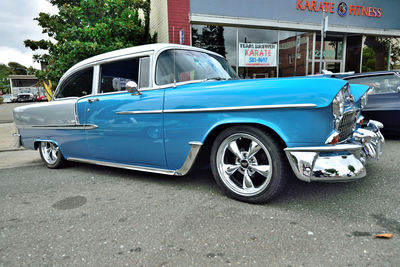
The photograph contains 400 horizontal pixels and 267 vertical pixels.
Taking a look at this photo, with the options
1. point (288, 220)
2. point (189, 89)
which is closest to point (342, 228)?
point (288, 220)

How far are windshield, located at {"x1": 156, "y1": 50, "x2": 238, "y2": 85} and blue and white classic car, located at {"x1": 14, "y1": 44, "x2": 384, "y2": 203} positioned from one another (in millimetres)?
11

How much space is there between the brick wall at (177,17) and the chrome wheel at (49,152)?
691 centimetres

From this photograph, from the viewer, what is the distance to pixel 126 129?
304 cm

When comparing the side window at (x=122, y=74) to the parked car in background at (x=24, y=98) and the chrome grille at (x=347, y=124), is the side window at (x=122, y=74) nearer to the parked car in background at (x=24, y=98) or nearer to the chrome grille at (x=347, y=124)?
the chrome grille at (x=347, y=124)

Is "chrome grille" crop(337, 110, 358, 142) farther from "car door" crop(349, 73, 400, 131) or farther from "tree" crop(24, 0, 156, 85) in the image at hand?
"tree" crop(24, 0, 156, 85)

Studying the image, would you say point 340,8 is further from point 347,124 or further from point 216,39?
point 347,124

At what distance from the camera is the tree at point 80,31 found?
8.09 meters

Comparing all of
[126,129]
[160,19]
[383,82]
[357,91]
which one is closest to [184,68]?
[126,129]

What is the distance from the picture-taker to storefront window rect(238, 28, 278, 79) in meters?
11.1

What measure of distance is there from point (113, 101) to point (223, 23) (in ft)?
28.2

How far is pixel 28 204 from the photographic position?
8.96ft

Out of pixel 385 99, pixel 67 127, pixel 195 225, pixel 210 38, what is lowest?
pixel 195 225

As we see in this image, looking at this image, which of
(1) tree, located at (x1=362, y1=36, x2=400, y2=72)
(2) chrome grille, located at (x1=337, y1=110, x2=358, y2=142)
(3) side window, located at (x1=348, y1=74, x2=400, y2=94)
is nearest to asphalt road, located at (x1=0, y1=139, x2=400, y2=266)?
(2) chrome grille, located at (x1=337, y1=110, x2=358, y2=142)

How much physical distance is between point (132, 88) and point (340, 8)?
42.4ft
